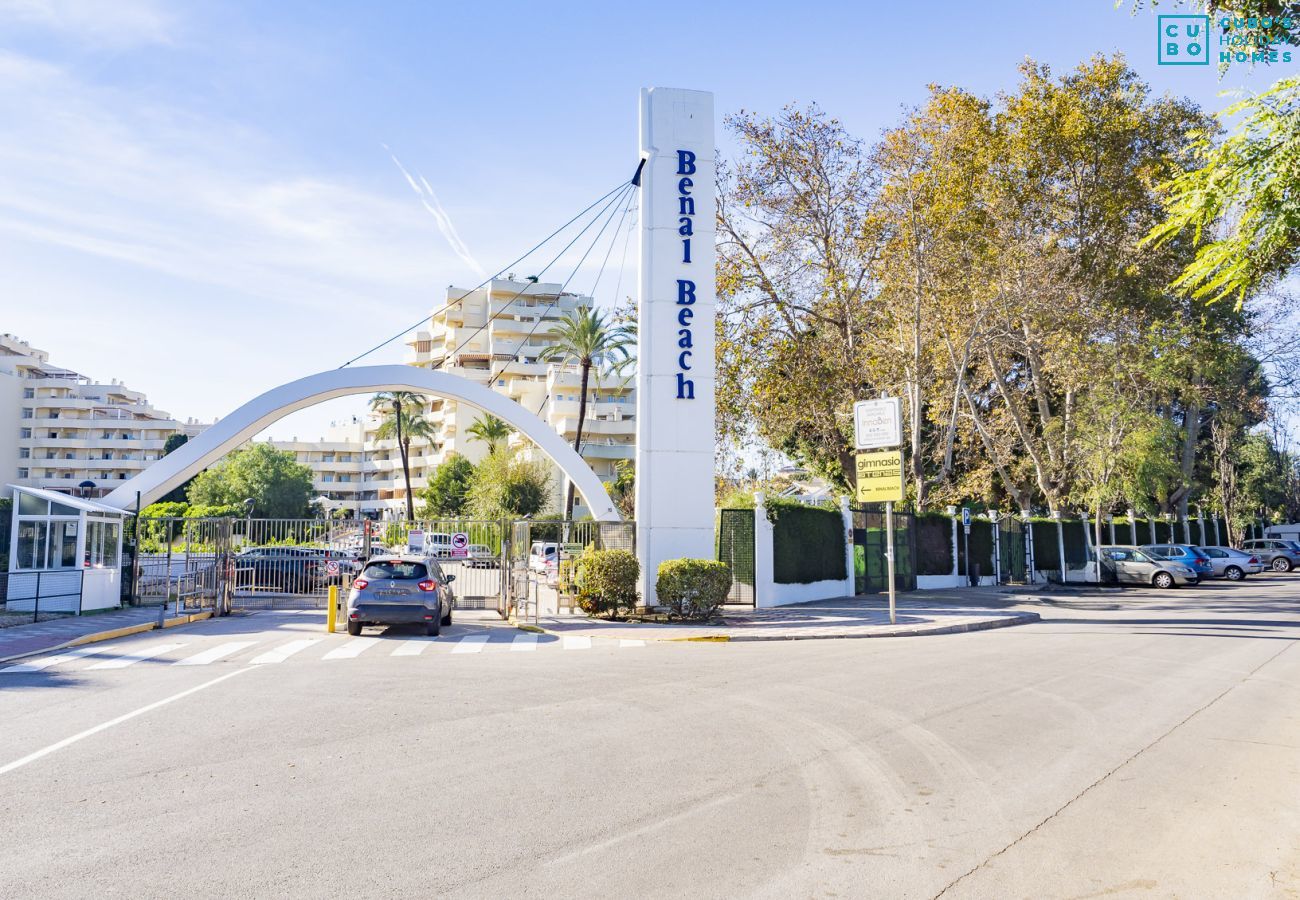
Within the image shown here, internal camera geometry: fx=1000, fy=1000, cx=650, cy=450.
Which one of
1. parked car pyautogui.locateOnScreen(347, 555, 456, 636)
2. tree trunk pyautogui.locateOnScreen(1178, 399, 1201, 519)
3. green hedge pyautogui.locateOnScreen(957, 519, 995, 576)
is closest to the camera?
parked car pyautogui.locateOnScreen(347, 555, 456, 636)

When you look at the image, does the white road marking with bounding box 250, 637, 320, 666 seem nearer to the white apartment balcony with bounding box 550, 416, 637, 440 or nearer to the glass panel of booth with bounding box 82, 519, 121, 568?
the glass panel of booth with bounding box 82, 519, 121, 568

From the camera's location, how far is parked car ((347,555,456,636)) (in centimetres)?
1841

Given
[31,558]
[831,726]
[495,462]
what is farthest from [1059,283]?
[495,462]

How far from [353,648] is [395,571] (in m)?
2.56

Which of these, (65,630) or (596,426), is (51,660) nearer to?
(65,630)

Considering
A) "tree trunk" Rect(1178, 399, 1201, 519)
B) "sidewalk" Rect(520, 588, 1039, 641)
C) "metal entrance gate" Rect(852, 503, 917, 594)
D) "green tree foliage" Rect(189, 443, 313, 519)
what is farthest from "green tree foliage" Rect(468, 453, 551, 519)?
"sidewalk" Rect(520, 588, 1039, 641)

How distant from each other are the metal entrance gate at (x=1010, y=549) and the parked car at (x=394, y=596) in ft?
88.8

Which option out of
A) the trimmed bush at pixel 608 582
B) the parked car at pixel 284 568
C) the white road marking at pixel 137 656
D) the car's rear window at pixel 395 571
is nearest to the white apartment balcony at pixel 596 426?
the parked car at pixel 284 568

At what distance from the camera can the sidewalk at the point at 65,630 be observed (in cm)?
1600

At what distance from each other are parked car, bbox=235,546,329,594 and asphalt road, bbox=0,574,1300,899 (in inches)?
488

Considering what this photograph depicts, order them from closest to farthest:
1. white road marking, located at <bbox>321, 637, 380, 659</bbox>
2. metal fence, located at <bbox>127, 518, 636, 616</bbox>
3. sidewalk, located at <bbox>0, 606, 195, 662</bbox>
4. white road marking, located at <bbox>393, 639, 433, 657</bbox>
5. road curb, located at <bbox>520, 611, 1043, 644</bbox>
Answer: white road marking, located at <bbox>321, 637, 380, 659</bbox>
white road marking, located at <bbox>393, 639, 433, 657</bbox>
sidewalk, located at <bbox>0, 606, 195, 662</bbox>
road curb, located at <bbox>520, 611, 1043, 644</bbox>
metal fence, located at <bbox>127, 518, 636, 616</bbox>

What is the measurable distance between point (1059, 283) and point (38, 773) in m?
32.5

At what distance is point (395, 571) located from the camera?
18797 mm

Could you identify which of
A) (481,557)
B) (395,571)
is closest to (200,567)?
(481,557)
